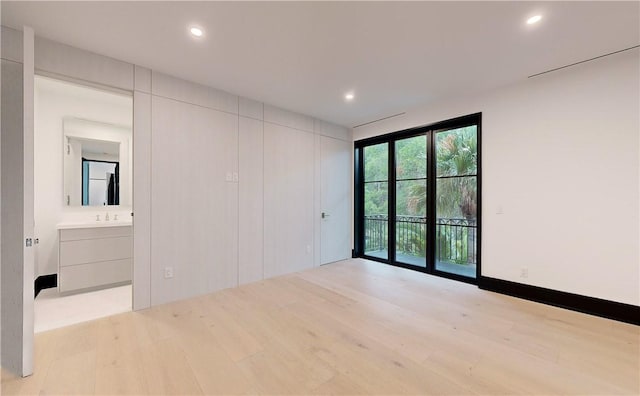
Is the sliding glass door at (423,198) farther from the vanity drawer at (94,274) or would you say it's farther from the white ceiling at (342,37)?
the vanity drawer at (94,274)

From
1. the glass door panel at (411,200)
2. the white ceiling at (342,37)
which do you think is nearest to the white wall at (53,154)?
the white ceiling at (342,37)

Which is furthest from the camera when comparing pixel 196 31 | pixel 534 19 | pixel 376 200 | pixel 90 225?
pixel 376 200

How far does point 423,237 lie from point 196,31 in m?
4.02

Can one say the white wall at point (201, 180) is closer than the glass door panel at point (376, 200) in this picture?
Yes

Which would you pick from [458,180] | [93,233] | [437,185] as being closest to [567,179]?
[458,180]

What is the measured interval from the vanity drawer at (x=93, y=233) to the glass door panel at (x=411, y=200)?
4275mm

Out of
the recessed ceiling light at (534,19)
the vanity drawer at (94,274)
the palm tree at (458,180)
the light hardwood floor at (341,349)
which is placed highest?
the recessed ceiling light at (534,19)

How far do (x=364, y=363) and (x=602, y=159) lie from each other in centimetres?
315

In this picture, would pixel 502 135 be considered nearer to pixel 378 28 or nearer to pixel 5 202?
pixel 378 28

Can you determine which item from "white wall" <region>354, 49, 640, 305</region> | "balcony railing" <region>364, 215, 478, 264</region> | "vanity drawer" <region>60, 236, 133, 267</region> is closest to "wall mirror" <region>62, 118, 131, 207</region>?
"vanity drawer" <region>60, 236, 133, 267</region>

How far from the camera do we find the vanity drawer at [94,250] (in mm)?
3262

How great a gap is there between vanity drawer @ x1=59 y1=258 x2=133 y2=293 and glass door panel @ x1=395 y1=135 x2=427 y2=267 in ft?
13.6

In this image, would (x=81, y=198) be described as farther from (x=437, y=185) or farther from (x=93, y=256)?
(x=437, y=185)

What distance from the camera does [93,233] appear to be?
344cm
